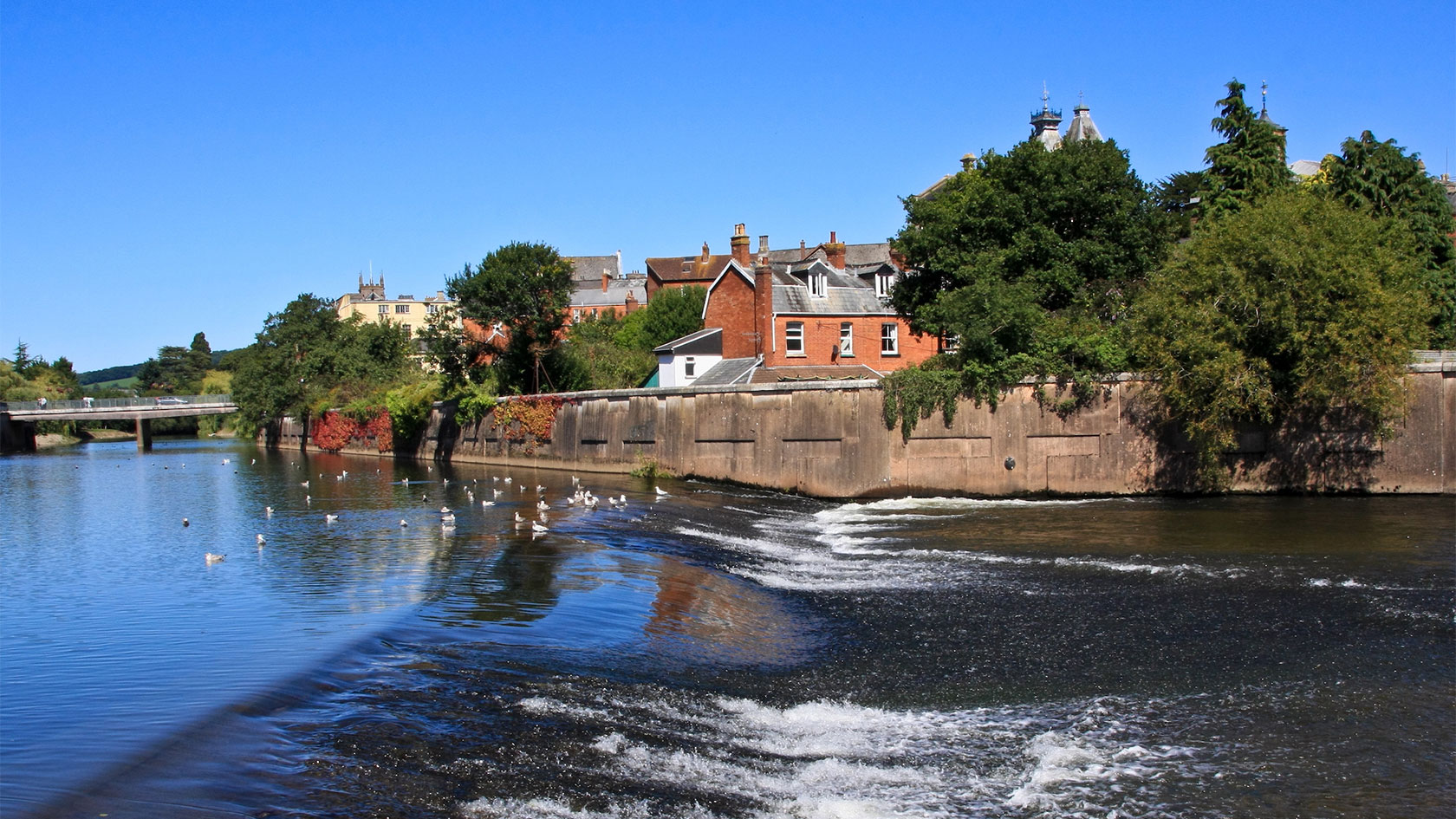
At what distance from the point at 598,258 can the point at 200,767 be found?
129553 mm

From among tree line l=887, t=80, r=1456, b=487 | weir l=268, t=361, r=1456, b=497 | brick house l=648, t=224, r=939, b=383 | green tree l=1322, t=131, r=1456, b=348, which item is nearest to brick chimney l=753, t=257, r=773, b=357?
Answer: brick house l=648, t=224, r=939, b=383

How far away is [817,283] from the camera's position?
163 ft

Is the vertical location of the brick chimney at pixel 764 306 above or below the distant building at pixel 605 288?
below

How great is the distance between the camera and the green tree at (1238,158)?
3947cm

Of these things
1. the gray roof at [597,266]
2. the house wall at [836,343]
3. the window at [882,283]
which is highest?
the gray roof at [597,266]

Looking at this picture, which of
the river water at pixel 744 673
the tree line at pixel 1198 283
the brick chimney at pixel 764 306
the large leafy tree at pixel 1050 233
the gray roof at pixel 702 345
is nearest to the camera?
the river water at pixel 744 673

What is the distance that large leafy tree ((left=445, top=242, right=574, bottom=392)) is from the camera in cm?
4919

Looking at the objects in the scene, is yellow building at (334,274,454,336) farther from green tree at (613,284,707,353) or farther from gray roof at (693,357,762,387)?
gray roof at (693,357,762,387)

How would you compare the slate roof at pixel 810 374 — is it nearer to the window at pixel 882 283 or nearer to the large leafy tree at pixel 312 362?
the window at pixel 882 283

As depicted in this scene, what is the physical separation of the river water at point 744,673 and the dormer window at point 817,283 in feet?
91.2

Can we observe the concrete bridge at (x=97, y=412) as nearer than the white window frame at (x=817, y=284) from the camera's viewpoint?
No

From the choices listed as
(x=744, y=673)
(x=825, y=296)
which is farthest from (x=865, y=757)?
(x=825, y=296)

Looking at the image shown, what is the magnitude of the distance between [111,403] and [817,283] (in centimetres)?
6641

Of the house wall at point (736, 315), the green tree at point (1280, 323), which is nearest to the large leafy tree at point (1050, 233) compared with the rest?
the green tree at point (1280, 323)
